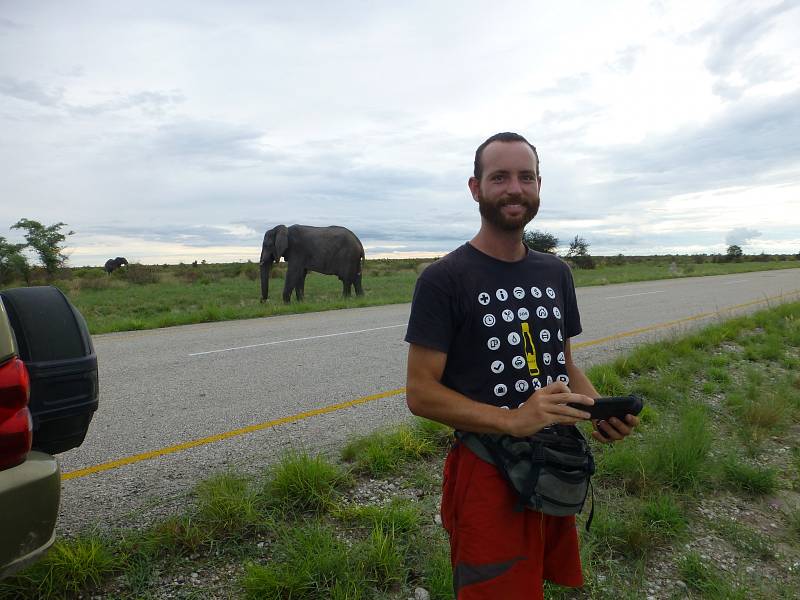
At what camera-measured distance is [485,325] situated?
70.9 inches

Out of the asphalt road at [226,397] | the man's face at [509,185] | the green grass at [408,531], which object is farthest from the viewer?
the asphalt road at [226,397]

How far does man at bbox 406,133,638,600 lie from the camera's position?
5.60 feet

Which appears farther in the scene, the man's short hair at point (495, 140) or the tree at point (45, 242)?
the tree at point (45, 242)

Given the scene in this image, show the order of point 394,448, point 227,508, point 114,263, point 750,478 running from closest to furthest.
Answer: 1. point 227,508
2. point 750,478
3. point 394,448
4. point 114,263

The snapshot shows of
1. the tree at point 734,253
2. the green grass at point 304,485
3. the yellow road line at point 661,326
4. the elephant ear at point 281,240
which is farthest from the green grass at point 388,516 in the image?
the tree at point 734,253

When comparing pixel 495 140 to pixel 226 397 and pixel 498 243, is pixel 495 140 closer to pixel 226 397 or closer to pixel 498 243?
pixel 498 243

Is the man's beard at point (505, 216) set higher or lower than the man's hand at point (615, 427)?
higher

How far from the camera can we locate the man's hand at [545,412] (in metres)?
1.58

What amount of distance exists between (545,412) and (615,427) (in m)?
0.41

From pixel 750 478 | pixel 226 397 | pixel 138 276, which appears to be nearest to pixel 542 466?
pixel 750 478

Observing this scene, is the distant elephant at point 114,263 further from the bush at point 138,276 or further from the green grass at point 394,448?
the green grass at point 394,448

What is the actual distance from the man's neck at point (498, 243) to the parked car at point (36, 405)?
151cm

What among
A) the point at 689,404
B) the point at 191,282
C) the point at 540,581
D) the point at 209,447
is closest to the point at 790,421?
the point at 689,404

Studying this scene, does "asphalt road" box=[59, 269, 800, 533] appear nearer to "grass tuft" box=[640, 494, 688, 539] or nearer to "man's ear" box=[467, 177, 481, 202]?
"grass tuft" box=[640, 494, 688, 539]
